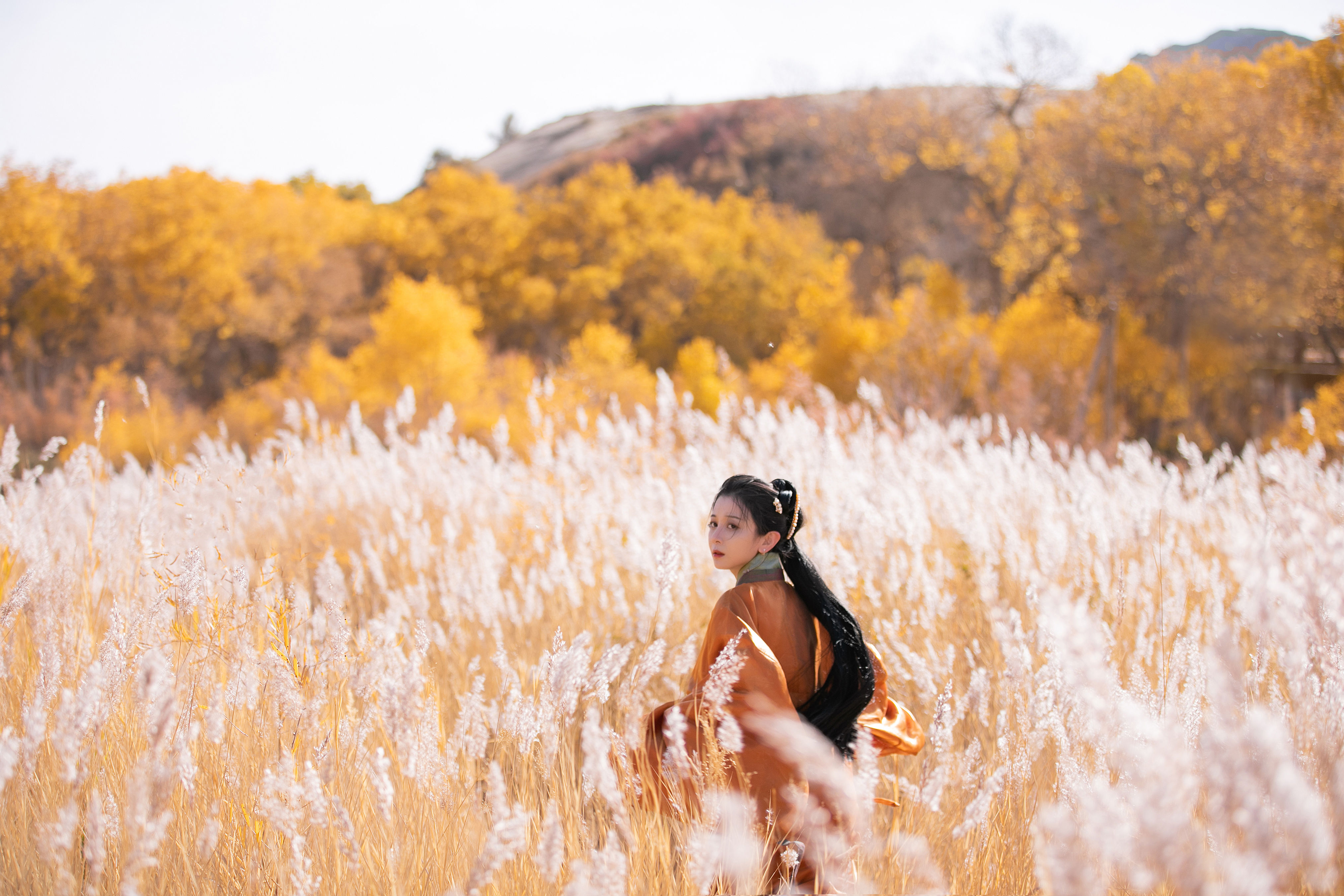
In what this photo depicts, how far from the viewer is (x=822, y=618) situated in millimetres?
2098

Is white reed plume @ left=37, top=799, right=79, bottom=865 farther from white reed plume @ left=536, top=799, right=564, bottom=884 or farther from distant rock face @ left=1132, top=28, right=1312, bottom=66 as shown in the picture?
distant rock face @ left=1132, top=28, right=1312, bottom=66

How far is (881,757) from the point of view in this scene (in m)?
2.39

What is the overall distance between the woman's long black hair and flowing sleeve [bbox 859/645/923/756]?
0.05 m

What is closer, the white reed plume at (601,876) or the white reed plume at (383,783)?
the white reed plume at (601,876)

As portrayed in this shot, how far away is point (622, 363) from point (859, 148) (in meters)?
13.6

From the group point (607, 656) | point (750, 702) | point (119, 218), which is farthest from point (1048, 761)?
point (119, 218)

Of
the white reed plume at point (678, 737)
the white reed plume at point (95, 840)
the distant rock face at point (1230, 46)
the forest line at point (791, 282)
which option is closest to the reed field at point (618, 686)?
the white reed plume at point (95, 840)

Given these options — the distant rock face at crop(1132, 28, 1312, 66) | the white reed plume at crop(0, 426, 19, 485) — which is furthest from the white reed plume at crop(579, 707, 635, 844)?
the distant rock face at crop(1132, 28, 1312, 66)

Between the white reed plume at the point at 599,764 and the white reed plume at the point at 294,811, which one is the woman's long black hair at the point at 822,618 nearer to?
the white reed plume at the point at 599,764

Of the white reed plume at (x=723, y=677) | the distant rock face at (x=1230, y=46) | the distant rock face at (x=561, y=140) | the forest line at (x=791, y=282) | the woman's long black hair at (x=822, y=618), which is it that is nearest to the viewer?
the white reed plume at (x=723, y=677)

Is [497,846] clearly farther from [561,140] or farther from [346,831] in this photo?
[561,140]

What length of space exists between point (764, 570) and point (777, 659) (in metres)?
0.23

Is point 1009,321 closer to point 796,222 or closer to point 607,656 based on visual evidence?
point 796,222

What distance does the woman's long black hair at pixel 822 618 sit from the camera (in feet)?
6.63
